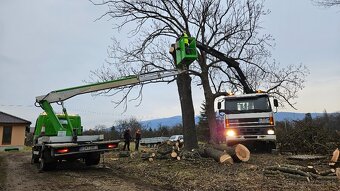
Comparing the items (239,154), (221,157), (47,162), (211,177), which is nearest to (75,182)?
(47,162)

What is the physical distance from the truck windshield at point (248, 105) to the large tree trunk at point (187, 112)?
186 centimetres

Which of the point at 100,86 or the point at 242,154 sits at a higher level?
the point at 100,86

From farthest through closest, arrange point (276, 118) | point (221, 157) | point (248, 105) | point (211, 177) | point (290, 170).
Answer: point (276, 118) → point (248, 105) → point (221, 157) → point (211, 177) → point (290, 170)

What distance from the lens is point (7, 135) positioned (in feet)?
111

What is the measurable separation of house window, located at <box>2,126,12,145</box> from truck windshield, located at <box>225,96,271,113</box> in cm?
2832

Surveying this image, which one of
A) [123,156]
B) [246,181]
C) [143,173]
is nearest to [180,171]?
[143,173]

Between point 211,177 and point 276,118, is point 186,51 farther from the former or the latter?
point 276,118

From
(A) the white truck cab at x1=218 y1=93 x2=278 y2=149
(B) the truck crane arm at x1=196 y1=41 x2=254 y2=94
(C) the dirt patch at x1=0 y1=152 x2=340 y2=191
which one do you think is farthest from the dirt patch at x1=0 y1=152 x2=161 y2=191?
(B) the truck crane arm at x1=196 y1=41 x2=254 y2=94

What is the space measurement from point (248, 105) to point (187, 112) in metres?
2.87

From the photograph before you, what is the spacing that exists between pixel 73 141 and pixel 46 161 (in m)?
1.17

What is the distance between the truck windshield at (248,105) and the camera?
549 inches

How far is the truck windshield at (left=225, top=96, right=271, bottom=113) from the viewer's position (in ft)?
45.7

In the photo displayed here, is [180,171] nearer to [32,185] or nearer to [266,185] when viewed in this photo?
[266,185]

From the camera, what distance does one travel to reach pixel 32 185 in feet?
28.1
